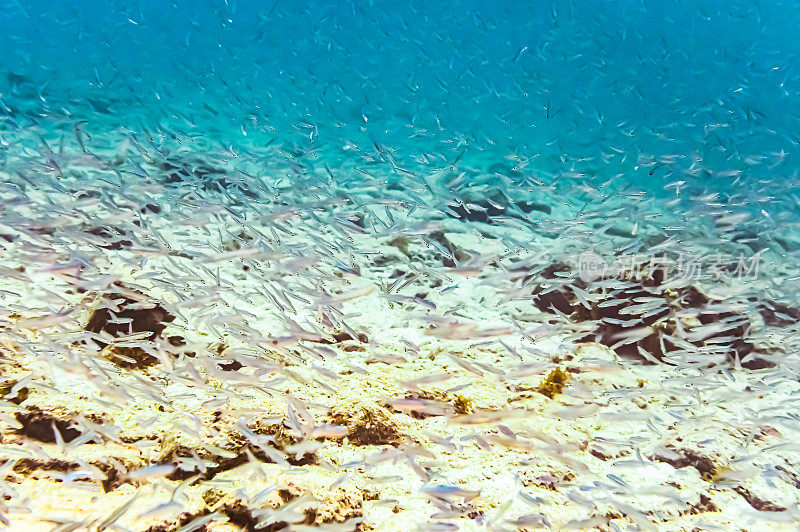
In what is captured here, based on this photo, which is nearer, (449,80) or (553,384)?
(553,384)

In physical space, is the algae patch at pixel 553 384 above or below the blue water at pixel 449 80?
Answer: below

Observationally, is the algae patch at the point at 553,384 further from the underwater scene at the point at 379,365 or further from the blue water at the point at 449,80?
the blue water at the point at 449,80

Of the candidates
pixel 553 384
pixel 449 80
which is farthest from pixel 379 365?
Result: pixel 449 80

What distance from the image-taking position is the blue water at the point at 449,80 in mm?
13695

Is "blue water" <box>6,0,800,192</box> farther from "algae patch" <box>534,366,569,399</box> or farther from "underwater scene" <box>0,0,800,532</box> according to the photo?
"algae patch" <box>534,366,569,399</box>

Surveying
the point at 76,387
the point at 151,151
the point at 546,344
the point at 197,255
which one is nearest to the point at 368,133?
the point at 151,151

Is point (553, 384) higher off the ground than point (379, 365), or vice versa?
point (379, 365)

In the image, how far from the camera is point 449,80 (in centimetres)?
2184

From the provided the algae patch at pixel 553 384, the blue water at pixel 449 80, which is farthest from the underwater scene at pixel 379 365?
the blue water at pixel 449 80

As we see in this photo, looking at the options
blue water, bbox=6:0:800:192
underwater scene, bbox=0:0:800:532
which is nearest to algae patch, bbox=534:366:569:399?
underwater scene, bbox=0:0:800:532

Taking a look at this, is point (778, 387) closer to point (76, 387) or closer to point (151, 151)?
A: point (76, 387)

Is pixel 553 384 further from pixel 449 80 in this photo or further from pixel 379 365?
pixel 449 80

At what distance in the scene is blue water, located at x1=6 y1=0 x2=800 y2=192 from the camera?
13.7 m

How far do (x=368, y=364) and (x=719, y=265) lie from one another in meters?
5.83
